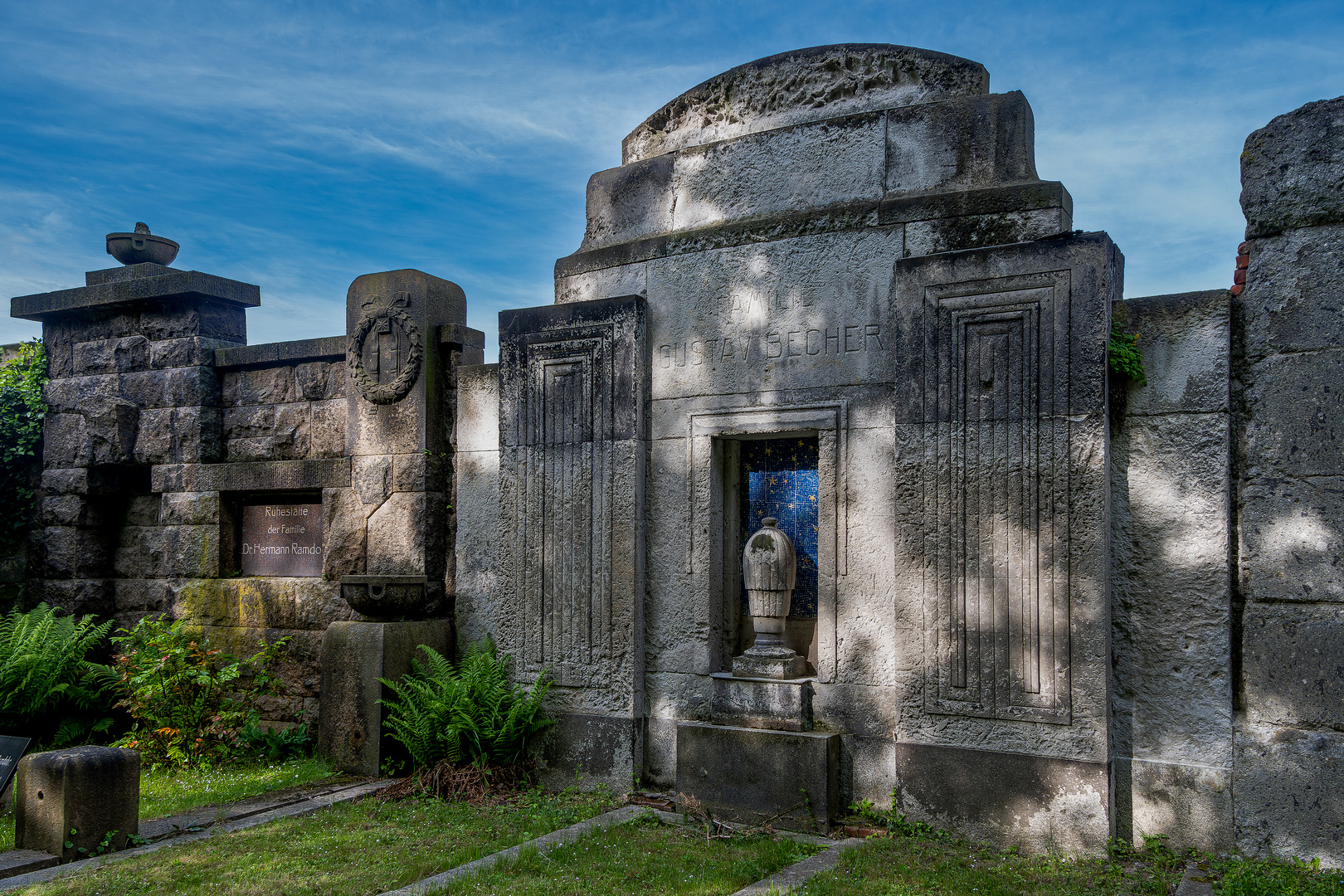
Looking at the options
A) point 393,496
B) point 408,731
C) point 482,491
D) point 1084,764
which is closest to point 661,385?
point 482,491

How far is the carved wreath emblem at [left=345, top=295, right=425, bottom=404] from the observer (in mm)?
7465

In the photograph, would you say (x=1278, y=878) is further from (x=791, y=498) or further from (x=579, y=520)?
(x=579, y=520)

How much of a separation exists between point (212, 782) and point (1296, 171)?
779 cm

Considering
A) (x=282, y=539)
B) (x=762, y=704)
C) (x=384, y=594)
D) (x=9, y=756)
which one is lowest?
(x=9, y=756)

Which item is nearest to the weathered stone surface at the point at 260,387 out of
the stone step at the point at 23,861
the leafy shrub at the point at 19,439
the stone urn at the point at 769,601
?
the leafy shrub at the point at 19,439

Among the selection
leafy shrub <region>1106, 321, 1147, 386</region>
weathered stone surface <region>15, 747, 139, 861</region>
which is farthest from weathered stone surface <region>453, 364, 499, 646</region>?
leafy shrub <region>1106, 321, 1147, 386</region>

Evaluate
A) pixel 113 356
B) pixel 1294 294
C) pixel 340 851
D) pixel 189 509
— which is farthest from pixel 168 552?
pixel 1294 294

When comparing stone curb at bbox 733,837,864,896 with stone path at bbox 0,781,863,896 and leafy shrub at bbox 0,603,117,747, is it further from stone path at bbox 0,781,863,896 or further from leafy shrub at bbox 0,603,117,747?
leafy shrub at bbox 0,603,117,747

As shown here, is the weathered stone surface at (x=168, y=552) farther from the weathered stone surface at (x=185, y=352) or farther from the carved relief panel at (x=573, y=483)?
the carved relief panel at (x=573, y=483)

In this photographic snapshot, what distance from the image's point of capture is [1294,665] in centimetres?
479

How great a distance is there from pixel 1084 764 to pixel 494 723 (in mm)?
3709

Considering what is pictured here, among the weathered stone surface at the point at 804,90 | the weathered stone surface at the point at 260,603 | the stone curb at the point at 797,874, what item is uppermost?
the weathered stone surface at the point at 804,90

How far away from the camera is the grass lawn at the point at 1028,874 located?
4355 mm

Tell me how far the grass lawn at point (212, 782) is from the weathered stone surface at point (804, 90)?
510 centimetres
